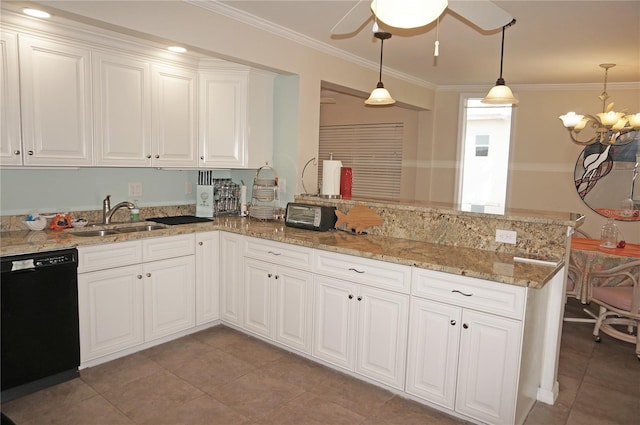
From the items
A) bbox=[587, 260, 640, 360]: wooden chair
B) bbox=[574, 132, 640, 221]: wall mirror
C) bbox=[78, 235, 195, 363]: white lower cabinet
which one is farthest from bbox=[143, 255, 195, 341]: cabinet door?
bbox=[574, 132, 640, 221]: wall mirror

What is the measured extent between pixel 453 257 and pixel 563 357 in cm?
156

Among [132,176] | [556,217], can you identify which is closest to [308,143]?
[132,176]

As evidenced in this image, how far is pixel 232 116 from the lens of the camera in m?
3.85

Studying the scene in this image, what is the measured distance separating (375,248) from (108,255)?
1787 mm

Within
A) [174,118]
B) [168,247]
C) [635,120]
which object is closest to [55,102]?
[174,118]

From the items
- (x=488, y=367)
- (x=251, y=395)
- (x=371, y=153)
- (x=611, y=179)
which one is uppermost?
(x=371, y=153)

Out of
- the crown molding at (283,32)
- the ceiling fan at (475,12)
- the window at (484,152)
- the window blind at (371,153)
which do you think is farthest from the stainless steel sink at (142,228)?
the window at (484,152)

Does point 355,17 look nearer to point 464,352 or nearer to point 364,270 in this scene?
point 364,270

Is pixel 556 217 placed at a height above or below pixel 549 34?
below

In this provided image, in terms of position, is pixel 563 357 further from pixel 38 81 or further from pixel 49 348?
pixel 38 81

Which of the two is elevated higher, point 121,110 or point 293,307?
point 121,110

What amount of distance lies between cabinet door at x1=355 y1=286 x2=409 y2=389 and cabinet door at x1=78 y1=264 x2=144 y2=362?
1598 mm

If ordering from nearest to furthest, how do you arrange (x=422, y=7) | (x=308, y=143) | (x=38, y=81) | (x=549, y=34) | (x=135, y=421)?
(x=422, y=7) → (x=135, y=421) → (x=38, y=81) → (x=549, y=34) → (x=308, y=143)

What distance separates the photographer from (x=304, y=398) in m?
2.72
